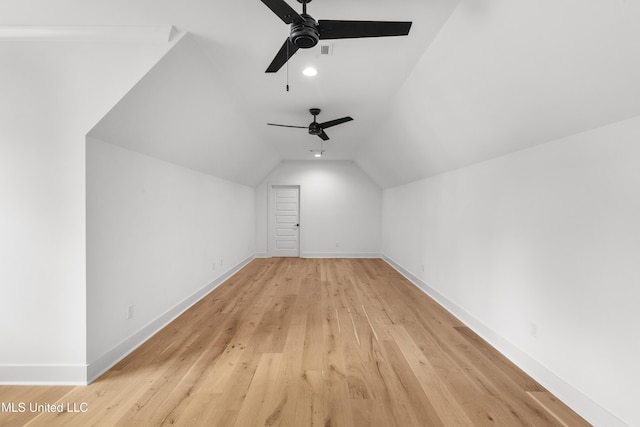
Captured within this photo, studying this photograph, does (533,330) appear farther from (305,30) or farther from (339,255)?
(339,255)

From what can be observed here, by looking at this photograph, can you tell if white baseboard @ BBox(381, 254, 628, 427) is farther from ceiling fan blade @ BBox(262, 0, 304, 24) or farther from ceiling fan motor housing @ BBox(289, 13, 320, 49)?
ceiling fan blade @ BBox(262, 0, 304, 24)

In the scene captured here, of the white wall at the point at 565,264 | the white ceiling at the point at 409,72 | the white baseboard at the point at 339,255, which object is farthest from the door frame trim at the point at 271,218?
the white wall at the point at 565,264

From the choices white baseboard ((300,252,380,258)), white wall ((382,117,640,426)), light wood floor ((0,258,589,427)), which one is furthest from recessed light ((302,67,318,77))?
white baseboard ((300,252,380,258))

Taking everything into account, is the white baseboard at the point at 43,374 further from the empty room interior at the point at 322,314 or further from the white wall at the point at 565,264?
the white wall at the point at 565,264

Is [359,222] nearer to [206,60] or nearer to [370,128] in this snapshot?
[370,128]

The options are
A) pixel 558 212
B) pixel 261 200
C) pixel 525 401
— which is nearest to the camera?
pixel 525 401

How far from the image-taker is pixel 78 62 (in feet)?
7.06

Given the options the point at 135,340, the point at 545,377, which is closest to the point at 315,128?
the point at 135,340

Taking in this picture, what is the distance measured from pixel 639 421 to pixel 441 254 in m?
2.73

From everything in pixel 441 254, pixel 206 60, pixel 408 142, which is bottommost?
pixel 441 254

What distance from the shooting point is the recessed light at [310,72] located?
112 inches

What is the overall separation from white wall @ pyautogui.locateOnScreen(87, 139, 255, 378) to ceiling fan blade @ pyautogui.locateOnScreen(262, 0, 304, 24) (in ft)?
6.04

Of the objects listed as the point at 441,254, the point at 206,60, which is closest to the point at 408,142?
the point at 441,254

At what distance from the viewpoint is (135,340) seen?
277cm
